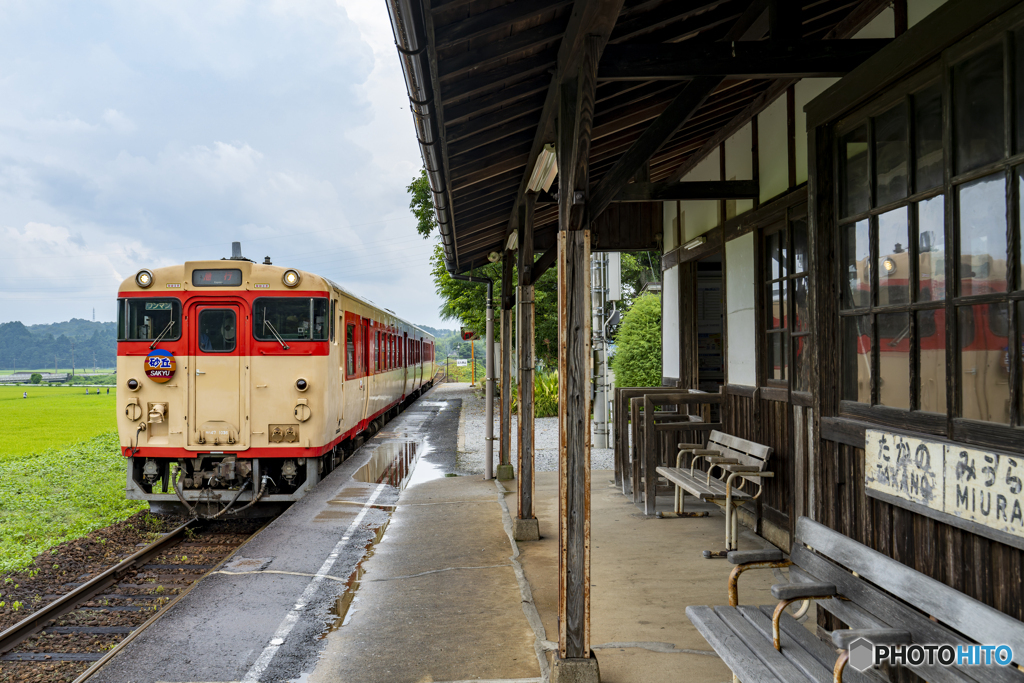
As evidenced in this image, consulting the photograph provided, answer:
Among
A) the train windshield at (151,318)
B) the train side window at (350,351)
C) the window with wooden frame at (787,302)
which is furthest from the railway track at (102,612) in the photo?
the window with wooden frame at (787,302)

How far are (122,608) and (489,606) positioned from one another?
267cm

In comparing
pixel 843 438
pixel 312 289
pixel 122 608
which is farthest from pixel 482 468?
pixel 843 438

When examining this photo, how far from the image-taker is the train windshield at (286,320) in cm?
802

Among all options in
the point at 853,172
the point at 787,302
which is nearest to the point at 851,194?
the point at 853,172

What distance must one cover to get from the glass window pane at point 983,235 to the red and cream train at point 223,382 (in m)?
6.48

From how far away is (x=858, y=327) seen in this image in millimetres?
3605

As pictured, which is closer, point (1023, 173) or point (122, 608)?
point (1023, 173)

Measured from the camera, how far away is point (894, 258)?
10.8 ft

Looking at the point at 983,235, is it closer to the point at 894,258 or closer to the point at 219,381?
the point at 894,258

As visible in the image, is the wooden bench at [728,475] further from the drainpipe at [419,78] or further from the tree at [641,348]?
the tree at [641,348]

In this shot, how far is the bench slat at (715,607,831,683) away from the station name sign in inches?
31.2

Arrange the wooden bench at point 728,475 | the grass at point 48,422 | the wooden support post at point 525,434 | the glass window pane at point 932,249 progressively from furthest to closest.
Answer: the grass at point 48,422
the wooden support post at point 525,434
the wooden bench at point 728,475
the glass window pane at point 932,249

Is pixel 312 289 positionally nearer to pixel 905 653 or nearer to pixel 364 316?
pixel 364 316

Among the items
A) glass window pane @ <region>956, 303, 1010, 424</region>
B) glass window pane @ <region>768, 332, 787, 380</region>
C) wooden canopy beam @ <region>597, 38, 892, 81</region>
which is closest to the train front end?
glass window pane @ <region>768, 332, 787, 380</region>
